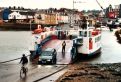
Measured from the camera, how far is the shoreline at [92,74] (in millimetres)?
35312

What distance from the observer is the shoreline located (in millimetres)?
35312

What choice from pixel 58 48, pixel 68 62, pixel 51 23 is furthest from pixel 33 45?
pixel 51 23

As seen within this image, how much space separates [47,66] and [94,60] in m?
11.9

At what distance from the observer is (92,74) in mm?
38781

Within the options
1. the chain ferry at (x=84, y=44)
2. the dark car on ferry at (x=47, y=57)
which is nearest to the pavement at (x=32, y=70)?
the dark car on ferry at (x=47, y=57)

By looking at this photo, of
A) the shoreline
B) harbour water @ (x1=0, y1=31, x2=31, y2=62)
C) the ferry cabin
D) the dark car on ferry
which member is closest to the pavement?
the dark car on ferry

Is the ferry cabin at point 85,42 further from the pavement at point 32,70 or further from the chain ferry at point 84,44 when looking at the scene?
the pavement at point 32,70

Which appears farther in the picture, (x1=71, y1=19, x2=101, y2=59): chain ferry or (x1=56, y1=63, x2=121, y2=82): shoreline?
(x1=71, y1=19, x2=101, y2=59): chain ferry

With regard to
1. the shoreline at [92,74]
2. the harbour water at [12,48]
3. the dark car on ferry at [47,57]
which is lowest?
the harbour water at [12,48]

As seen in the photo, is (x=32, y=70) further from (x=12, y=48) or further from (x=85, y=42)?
(x=12, y=48)

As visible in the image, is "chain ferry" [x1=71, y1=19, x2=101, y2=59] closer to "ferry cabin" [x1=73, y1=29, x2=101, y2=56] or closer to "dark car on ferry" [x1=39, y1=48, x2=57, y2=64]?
"ferry cabin" [x1=73, y1=29, x2=101, y2=56]

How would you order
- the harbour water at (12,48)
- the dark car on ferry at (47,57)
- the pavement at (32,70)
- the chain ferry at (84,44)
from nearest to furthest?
the pavement at (32,70)
the dark car on ferry at (47,57)
the chain ferry at (84,44)
the harbour water at (12,48)

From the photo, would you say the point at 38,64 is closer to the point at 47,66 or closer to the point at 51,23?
the point at 47,66

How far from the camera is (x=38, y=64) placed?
45344mm
